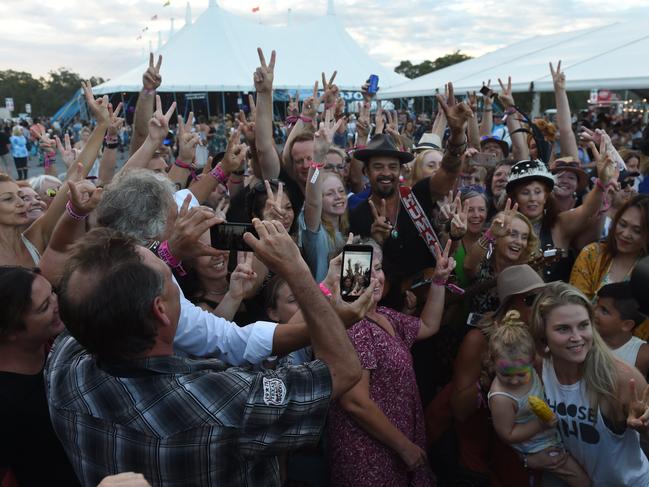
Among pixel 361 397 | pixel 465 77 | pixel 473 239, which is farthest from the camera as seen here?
pixel 465 77

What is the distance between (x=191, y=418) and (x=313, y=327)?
1.27 ft

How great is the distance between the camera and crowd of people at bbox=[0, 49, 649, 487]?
1.32 m

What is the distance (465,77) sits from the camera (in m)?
11.1

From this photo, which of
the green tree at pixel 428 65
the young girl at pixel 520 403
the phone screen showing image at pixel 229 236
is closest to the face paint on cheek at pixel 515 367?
the young girl at pixel 520 403

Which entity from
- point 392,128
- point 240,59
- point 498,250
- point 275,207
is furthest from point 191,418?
point 240,59

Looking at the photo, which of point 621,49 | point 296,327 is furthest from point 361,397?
point 621,49

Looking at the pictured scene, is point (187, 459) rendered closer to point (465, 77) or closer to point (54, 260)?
point (54, 260)

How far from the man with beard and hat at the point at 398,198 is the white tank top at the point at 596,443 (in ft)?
3.91

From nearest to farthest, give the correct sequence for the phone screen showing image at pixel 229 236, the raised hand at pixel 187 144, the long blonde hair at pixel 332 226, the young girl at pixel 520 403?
the phone screen showing image at pixel 229 236 → the young girl at pixel 520 403 → the long blonde hair at pixel 332 226 → the raised hand at pixel 187 144

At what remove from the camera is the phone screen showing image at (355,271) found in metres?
1.85

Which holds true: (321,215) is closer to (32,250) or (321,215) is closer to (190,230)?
(190,230)

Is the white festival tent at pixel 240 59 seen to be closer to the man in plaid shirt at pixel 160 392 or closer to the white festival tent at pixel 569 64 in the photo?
the white festival tent at pixel 569 64

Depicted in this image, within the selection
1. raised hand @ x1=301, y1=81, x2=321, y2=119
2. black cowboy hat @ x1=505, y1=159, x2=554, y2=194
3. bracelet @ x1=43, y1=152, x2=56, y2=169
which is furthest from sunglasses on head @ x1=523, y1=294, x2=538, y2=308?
bracelet @ x1=43, y1=152, x2=56, y2=169

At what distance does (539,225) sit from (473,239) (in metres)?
0.51
